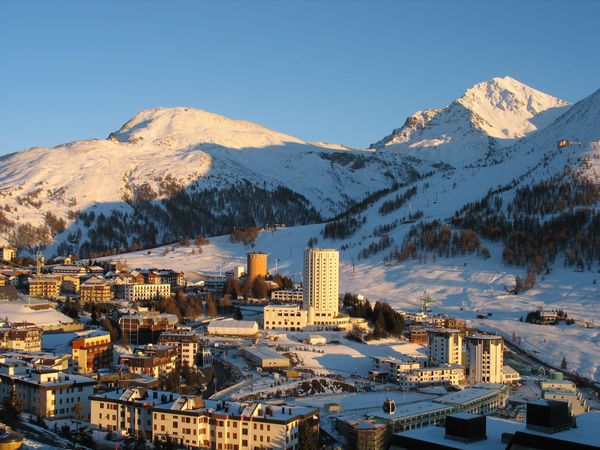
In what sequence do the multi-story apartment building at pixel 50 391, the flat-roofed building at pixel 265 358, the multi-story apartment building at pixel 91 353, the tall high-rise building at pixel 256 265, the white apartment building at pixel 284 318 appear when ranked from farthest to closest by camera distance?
→ the tall high-rise building at pixel 256 265
the white apartment building at pixel 284 318
the flat-roofed building at pixel 265 358
the multi-story apartment building at pixel 91 353
the multi-story apartment building at pixel 50 391

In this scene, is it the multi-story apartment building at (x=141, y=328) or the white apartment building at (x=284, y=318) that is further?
the white apartment building at (x=284, y=318)

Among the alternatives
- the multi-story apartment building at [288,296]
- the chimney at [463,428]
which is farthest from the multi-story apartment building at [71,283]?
the chimney at [463,428]

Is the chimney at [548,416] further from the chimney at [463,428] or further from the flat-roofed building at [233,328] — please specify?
the flat-roofed building at [233,328]

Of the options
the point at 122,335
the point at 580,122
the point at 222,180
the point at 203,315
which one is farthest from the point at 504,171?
the point at 122,335

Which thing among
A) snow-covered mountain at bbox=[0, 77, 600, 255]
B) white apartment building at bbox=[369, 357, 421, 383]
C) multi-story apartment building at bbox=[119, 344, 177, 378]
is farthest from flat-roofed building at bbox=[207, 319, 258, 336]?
snow-covered mountain at bbox=[0, 77, 600, 255]

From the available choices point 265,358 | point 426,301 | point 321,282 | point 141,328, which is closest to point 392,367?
point 265,358

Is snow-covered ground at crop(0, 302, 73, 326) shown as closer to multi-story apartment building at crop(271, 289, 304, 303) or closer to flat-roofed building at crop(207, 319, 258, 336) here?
flat-roofed building at crop(207, 319, 258, 336)

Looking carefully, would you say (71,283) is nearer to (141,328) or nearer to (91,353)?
(141,328)
